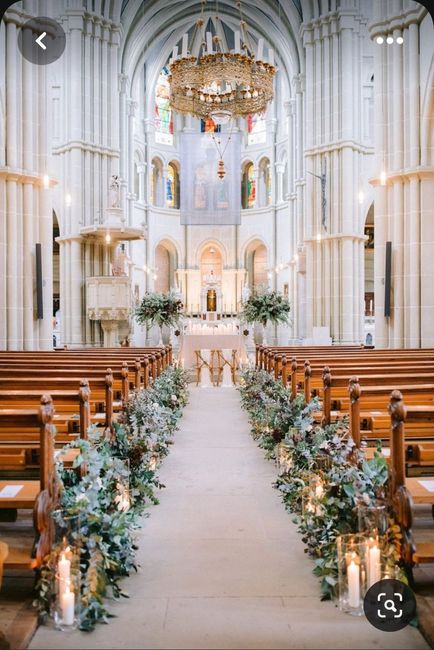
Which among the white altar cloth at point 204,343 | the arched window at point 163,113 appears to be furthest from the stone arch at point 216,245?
the white altar cloth at point 204,343

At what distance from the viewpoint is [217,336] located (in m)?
15.2

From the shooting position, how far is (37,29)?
12.3 meters

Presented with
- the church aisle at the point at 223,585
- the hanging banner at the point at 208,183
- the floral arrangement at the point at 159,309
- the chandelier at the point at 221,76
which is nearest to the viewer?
the church aisle at the point at 223,585

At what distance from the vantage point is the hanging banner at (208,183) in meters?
28.9

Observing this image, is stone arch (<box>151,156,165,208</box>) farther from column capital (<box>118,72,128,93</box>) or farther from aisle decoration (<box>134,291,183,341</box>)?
aisle decoration (<box>134,291,183,341</box>)

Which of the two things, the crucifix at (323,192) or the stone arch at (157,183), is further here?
the stone arch at (157,183)

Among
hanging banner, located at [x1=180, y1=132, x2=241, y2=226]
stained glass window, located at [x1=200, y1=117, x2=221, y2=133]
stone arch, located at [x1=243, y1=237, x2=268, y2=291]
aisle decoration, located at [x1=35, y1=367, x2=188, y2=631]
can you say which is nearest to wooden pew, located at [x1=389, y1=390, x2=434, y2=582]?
aisle decoration, located at [x1=35, y1=367, x2=188, y2=631]

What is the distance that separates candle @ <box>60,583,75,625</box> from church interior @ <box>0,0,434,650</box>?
0.06 ft

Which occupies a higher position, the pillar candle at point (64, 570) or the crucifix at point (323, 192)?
the crucifix at point (323, 192)

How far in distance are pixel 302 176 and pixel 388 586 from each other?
69.5 ft

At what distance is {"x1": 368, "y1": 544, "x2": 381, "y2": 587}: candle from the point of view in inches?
127

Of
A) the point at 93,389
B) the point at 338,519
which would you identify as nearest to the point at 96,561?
the point at 338,519

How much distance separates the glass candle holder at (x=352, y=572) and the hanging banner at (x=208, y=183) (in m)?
26.3

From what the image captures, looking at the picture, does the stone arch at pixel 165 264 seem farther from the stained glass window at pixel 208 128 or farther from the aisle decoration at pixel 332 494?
the aisle decoration at pixel 332 494
